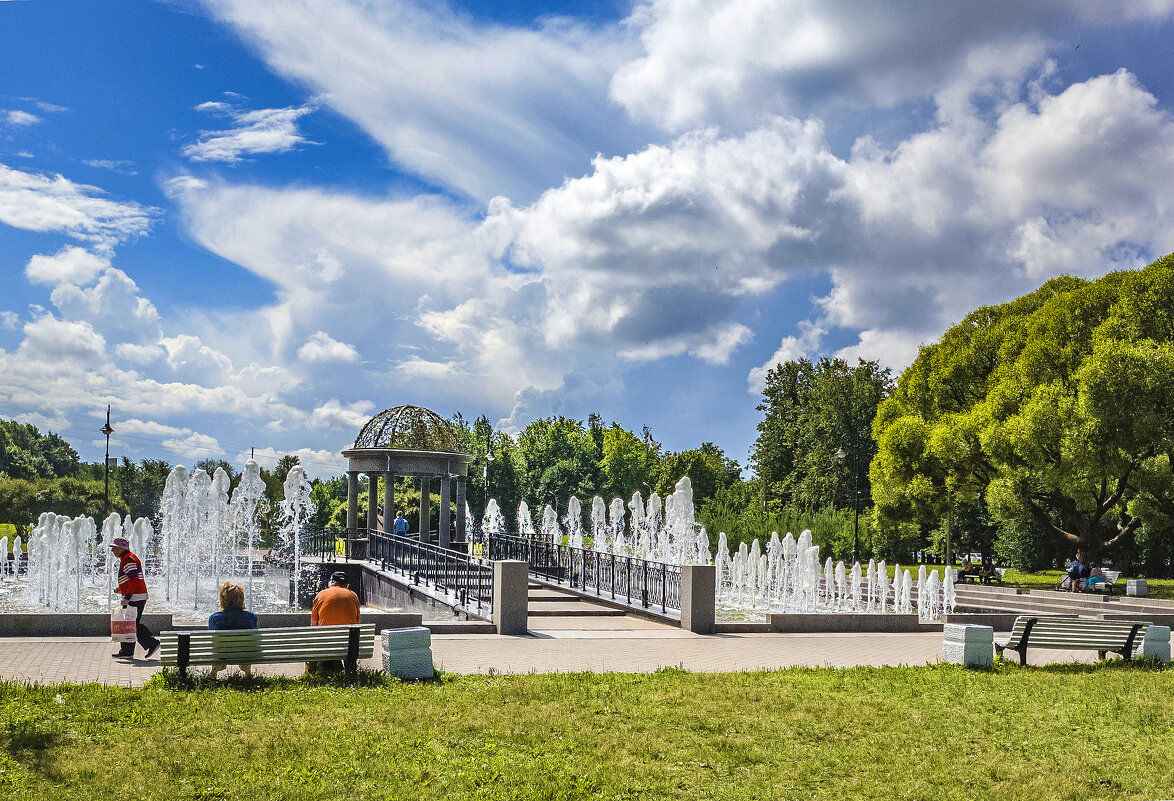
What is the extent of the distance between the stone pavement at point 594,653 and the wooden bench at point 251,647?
774mm

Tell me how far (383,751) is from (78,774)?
1.99 metres

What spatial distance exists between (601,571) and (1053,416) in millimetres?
15241

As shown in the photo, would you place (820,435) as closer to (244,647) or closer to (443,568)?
(443,568)

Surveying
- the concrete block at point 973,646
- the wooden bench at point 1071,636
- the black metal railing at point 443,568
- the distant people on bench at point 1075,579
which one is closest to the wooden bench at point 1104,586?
the distant people on bench at point 1075,579

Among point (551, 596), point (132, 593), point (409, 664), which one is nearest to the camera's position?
point (409, 664)

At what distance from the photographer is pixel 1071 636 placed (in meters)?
12.0

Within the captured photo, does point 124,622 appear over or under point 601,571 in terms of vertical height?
over

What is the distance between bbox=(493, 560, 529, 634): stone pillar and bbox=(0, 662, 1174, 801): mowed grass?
456 cm

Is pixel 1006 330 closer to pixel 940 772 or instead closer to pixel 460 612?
pixel 460 612

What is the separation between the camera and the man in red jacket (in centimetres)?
1071

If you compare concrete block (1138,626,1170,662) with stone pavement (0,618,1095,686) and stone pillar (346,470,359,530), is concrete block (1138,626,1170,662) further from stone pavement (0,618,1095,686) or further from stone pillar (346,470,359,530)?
stone pillar (346,470,359,530)

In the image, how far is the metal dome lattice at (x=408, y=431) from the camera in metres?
27.3

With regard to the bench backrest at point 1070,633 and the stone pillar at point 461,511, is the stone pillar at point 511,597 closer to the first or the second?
the bench backrest at point 1070,633

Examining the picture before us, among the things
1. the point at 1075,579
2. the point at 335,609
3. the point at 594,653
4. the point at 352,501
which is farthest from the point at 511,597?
the point at 1075,579
